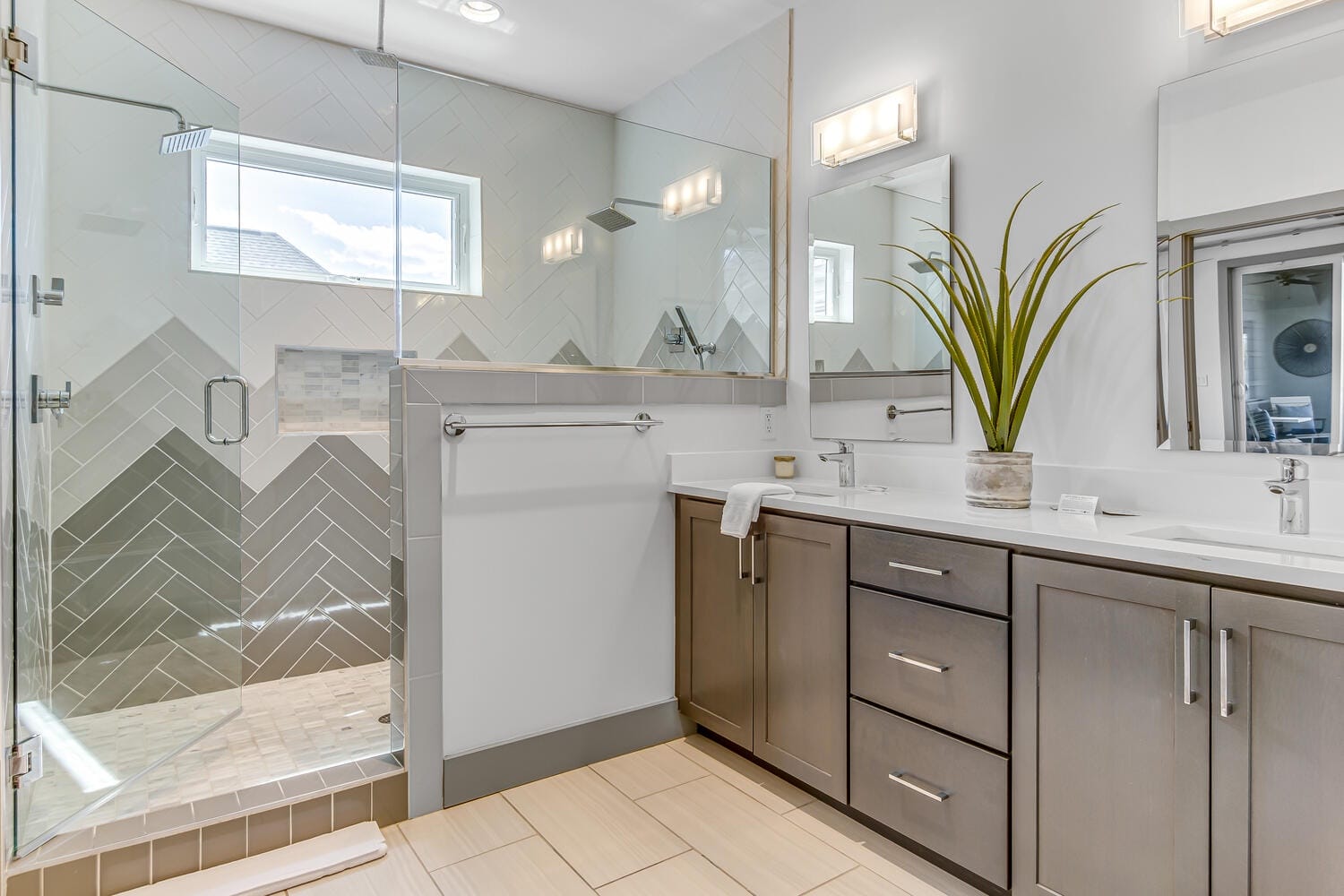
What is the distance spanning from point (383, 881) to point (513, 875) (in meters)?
0.31

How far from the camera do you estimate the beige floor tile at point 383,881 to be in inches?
68.6

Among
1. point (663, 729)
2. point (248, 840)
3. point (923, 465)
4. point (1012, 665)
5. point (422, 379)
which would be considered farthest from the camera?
point (663, 729)

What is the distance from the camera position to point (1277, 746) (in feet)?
3.95

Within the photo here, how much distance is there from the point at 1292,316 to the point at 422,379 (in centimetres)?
208

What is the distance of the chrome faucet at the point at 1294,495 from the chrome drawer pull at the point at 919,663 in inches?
29.0

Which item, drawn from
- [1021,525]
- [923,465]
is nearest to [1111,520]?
[1021,525]

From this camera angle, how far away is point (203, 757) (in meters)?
2.14

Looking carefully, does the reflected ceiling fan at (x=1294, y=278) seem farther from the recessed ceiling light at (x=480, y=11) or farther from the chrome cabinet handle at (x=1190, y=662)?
the recessed ceiling light at (x=480, y=11)

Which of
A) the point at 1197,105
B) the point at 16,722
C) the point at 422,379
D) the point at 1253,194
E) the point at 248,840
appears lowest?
the point at 248,840

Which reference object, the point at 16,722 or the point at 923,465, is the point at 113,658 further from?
the point at 923,465

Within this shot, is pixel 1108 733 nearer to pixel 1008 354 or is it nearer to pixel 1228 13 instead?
pixel 1008 354

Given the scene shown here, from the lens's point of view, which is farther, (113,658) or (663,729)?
(663,729)

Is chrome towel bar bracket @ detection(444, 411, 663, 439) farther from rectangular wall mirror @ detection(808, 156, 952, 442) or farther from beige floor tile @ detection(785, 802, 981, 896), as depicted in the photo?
beige floor tile @ detection(785, 802, 981, 896)

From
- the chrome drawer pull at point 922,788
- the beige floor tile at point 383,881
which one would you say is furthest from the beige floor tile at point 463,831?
the chrome drawer pull at point 922,788
